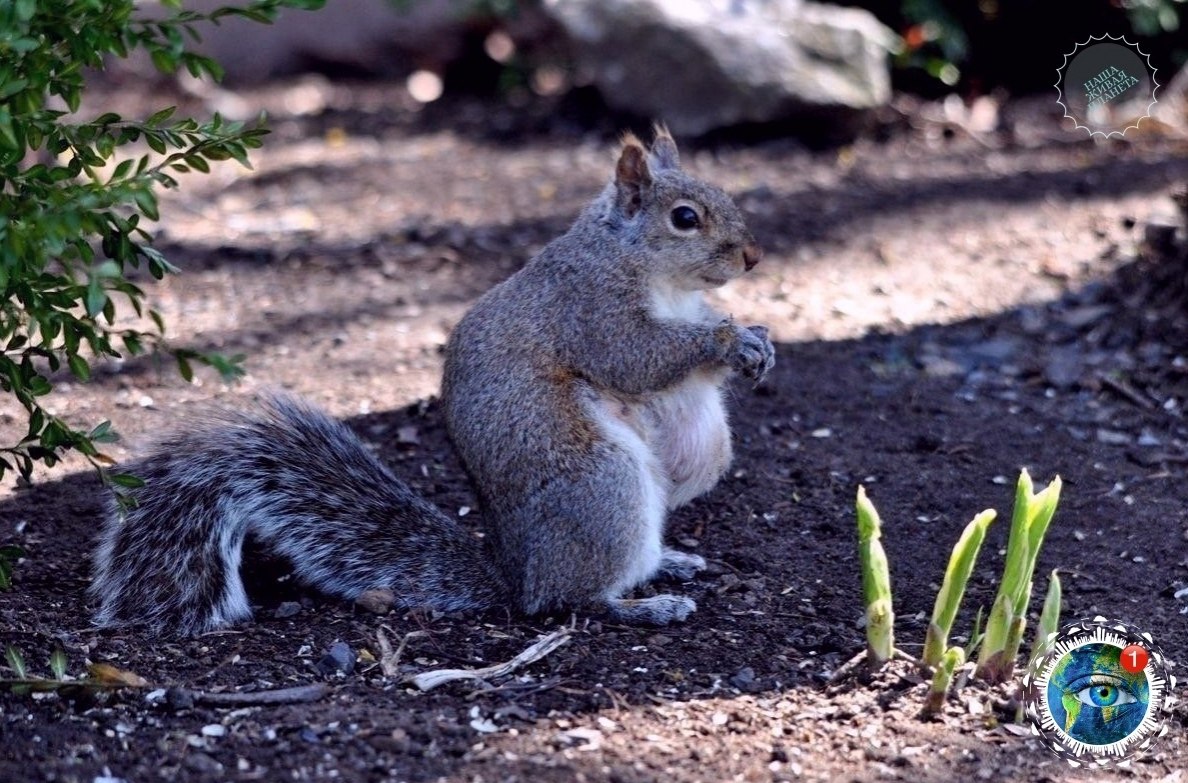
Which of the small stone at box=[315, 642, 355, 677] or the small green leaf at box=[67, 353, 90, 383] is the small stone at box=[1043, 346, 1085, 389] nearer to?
the small stone at box=[315, 642, 355, 677]

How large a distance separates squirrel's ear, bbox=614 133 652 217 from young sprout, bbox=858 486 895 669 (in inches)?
45.1

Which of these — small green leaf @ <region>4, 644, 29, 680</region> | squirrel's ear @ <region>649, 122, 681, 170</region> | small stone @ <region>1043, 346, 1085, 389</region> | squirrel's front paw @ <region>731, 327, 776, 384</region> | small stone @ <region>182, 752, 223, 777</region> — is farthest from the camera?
small stone @ <region>1043, 346, 1085, 389</region>

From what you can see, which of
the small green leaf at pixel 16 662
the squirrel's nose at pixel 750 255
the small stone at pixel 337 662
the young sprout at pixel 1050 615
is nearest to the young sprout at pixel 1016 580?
the young sprout at pixel 1050 615

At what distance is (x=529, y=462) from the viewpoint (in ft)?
10.7

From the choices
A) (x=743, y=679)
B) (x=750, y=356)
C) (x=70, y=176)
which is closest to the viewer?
(x=70, y=176)

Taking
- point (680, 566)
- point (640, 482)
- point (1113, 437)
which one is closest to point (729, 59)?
point (1113, 437)

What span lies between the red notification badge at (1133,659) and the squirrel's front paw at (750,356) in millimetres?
1046

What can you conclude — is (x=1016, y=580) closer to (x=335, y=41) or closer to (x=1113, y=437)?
(x=1113, y=437)

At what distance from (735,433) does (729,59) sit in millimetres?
3219

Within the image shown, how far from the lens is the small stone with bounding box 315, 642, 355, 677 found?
9.80 feet

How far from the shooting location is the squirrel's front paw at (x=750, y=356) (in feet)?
11.2

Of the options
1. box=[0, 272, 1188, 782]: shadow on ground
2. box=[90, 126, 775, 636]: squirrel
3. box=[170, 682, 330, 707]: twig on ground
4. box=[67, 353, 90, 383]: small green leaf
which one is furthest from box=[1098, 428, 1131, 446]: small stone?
box=[67, 353, 90, 383]: small green leaf

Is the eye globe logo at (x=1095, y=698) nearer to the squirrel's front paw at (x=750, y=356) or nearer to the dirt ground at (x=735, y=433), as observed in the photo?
the dirt ground at (x=735, y=433)

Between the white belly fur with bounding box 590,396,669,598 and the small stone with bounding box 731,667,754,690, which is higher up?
the white belly fur with bounding box 590,396,669,598
